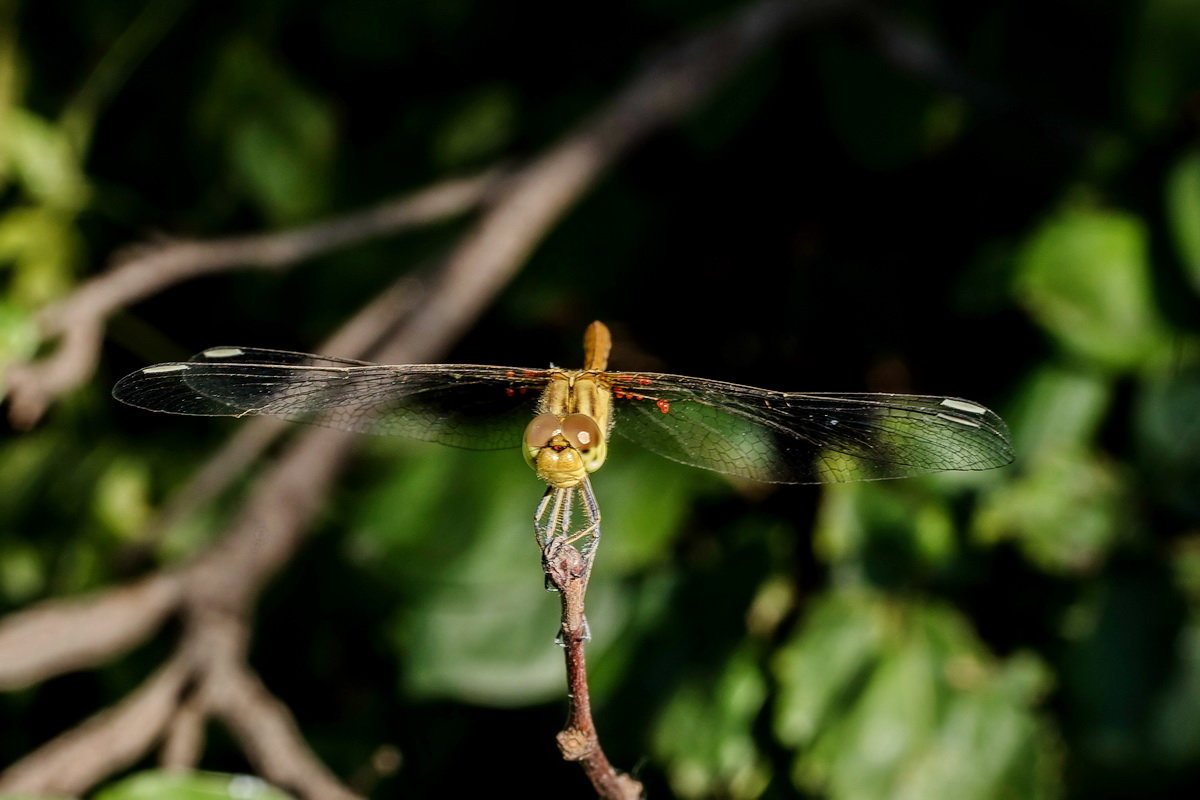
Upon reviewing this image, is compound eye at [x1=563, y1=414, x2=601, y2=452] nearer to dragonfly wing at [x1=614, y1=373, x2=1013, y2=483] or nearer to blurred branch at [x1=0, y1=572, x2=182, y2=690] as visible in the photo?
dragonfly wing at [x1=614, y1=373, x2=1013, y2=483]

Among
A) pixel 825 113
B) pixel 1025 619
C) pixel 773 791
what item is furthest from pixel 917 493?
pixel 825 113

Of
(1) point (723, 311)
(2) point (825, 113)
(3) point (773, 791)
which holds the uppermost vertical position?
(2) point (825, 113)

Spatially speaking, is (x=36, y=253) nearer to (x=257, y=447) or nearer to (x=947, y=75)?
(x=257, y=447)

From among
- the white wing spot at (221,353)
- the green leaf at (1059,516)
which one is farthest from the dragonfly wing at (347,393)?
the green leaf at (1059,516)

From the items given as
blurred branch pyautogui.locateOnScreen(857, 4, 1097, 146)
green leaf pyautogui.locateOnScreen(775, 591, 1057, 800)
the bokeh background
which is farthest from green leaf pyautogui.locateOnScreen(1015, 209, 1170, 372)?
green leaf pyautogui.locateOnScreen(775, 591, 1057, 800)

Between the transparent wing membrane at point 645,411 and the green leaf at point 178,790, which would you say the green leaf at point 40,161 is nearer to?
the transparent wing membrane at point 645,411

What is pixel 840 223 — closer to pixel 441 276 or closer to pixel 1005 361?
pixel 1005 361
